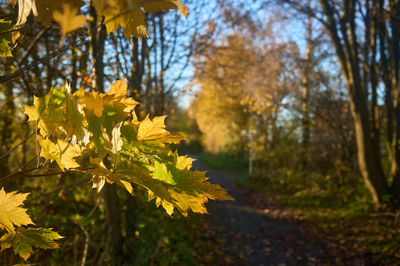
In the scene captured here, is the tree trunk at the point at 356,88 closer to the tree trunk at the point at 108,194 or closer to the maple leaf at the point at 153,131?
the tree trunk at the point at 108,194

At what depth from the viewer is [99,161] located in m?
0.59

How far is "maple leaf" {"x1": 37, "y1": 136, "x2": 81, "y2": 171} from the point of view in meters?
0.67

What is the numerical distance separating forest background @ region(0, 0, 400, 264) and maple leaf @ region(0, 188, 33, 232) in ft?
0.46

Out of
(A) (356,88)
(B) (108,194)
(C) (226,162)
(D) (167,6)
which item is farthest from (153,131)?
(C) (226,162)

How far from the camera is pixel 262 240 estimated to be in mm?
6020

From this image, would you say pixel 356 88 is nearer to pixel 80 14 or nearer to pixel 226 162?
pixel 80 14

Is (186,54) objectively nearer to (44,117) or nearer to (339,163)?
(44,117)

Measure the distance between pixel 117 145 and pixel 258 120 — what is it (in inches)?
595

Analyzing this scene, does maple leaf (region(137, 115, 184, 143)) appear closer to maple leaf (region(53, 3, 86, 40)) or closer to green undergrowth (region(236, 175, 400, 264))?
Result: maple leaf (region(53, 3, 86, 40))

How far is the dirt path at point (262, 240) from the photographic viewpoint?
16.5ft

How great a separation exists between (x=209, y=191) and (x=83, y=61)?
2.61 m

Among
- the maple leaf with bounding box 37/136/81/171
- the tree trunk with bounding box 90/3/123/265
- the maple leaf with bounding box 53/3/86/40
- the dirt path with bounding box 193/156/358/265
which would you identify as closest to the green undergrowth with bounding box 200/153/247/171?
the dirt path with bounding box 193/156/358/265

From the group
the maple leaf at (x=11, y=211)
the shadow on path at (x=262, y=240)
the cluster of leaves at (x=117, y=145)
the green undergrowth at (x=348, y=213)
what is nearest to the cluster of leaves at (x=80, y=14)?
the cluster of leaves at (x=117, y=145)

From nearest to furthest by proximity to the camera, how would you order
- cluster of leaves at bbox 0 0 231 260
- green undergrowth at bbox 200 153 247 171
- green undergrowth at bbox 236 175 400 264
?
cluster of leaves at bbox 0 0 231 260 < green undergrowth at bbox 236 175 400 264 < green undergrowth at bbox 200 153 247 171
